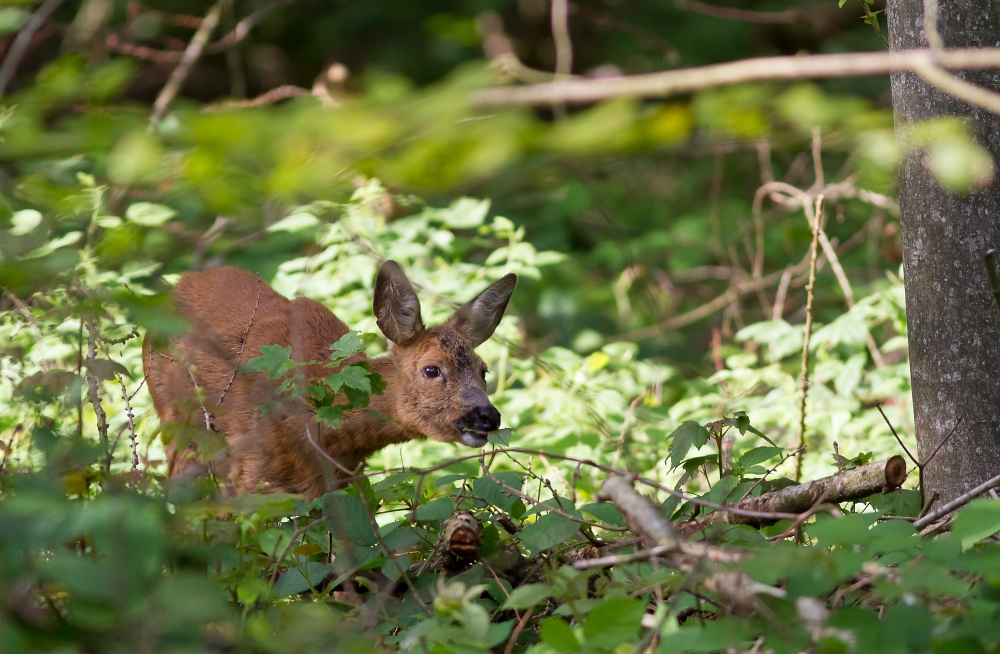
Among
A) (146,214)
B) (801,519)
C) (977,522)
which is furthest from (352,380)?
(146,214)

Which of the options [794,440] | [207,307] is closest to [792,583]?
[794,440]

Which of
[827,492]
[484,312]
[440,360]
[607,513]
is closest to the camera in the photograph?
[827,492]

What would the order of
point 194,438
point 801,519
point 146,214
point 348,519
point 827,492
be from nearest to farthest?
point 801,519 → point 194,438 → point 827,492 → point 348,519 → point 146,214

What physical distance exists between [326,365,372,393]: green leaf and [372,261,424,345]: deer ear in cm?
194

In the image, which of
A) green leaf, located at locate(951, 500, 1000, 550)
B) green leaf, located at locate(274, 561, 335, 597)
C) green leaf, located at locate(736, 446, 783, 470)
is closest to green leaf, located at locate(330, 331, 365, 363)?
green leaf, located at locate(274, 561, 335, 597)

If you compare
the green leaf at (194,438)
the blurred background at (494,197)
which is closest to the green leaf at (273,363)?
the blurred background at (494,197)

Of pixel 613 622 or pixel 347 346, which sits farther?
pixel 347 346

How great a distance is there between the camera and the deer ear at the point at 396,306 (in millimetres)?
5246

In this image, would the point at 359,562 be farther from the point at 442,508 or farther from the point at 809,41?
the point at 809,41

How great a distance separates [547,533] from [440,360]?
8.96 feet

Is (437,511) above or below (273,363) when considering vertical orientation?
below

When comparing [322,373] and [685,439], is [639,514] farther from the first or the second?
[322,373]

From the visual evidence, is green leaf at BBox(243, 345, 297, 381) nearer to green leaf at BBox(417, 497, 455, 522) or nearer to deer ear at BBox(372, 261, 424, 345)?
green leaf at BBox(417, 497, 455, 522)

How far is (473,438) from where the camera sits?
204 inches
